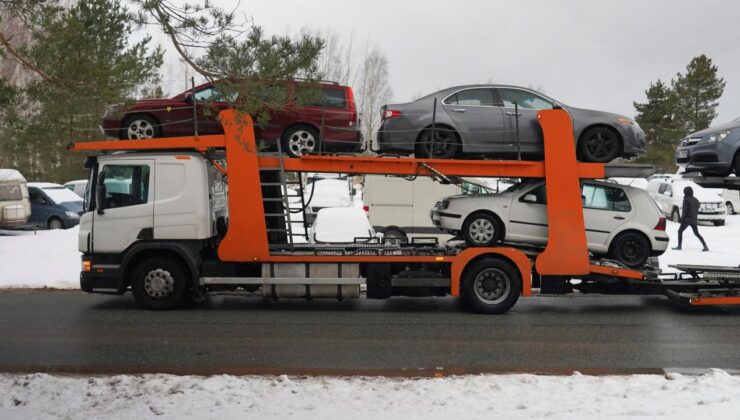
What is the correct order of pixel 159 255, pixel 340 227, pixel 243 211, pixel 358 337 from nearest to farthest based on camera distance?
pixel 358 337, pixel 243 211, pixel 159 255, pixel 340 227

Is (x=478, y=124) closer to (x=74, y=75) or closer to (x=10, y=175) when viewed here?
(x=74, y=75)

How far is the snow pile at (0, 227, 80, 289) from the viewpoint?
14102 mm

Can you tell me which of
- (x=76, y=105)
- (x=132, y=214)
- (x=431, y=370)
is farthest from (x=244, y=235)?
(x=431, y=370)

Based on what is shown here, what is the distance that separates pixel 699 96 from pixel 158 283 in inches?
1843

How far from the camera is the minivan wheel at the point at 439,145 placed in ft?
35.0

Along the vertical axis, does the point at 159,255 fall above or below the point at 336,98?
below

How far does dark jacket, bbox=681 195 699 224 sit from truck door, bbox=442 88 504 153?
1041cm

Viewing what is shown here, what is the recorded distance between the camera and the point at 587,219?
1084 centimetres

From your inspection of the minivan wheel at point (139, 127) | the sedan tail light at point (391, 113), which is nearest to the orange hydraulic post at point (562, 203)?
the sedan tail light at point (391, 113)

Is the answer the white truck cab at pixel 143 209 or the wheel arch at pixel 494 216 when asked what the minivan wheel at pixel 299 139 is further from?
the wheel arch at pixel 494 216

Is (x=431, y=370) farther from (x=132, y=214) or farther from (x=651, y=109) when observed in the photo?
(x=651, y=109)

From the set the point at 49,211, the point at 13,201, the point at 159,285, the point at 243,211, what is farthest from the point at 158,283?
the point at 49,211

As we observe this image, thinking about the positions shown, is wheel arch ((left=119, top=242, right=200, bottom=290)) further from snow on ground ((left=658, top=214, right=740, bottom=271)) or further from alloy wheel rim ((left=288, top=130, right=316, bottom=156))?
snow on ground ((left=658, top=214, right=740, bottom=271))

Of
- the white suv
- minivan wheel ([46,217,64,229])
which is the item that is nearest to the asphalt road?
the white suv
